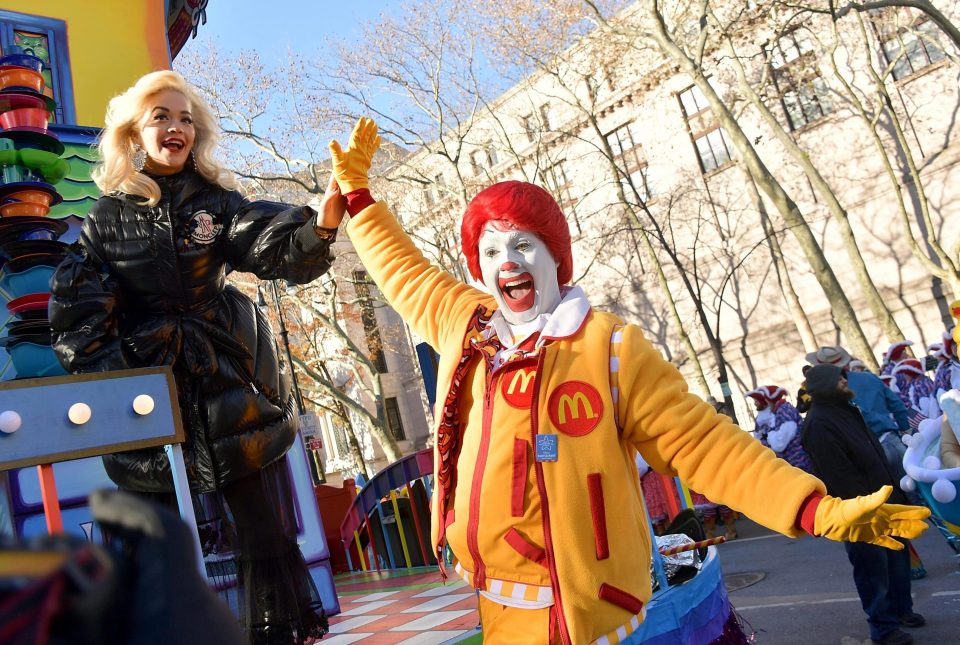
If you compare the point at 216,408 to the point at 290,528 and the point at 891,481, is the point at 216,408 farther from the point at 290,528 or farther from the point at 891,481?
the point at 891,481

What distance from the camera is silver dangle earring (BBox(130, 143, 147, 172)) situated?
2.46 m

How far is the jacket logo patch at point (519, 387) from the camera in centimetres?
217

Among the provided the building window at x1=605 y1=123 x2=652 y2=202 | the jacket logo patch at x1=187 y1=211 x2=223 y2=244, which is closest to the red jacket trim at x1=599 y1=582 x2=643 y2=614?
the jacket logo patch at x1=187 y1=211 x2=223 y2=244

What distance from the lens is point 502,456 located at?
2.14m

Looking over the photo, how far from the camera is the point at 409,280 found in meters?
2.76

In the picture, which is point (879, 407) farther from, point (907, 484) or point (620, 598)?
point (620, 598)

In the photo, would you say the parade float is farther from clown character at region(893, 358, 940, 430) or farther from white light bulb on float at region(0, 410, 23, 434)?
clown character at region(893, 358, 940, 430)

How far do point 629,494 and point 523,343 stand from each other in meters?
0.53

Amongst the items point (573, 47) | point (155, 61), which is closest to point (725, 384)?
point (573, 47)

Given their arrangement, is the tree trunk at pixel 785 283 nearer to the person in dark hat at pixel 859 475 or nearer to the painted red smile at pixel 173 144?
the person in dark hat at pixel 859 475

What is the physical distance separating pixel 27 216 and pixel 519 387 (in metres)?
2.91


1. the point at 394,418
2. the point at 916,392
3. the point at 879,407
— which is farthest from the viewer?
the point at 394,418

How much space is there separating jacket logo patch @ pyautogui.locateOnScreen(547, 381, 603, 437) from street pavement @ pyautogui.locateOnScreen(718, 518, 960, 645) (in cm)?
352

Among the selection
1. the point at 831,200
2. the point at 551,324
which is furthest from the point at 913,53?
the point at 551,324
